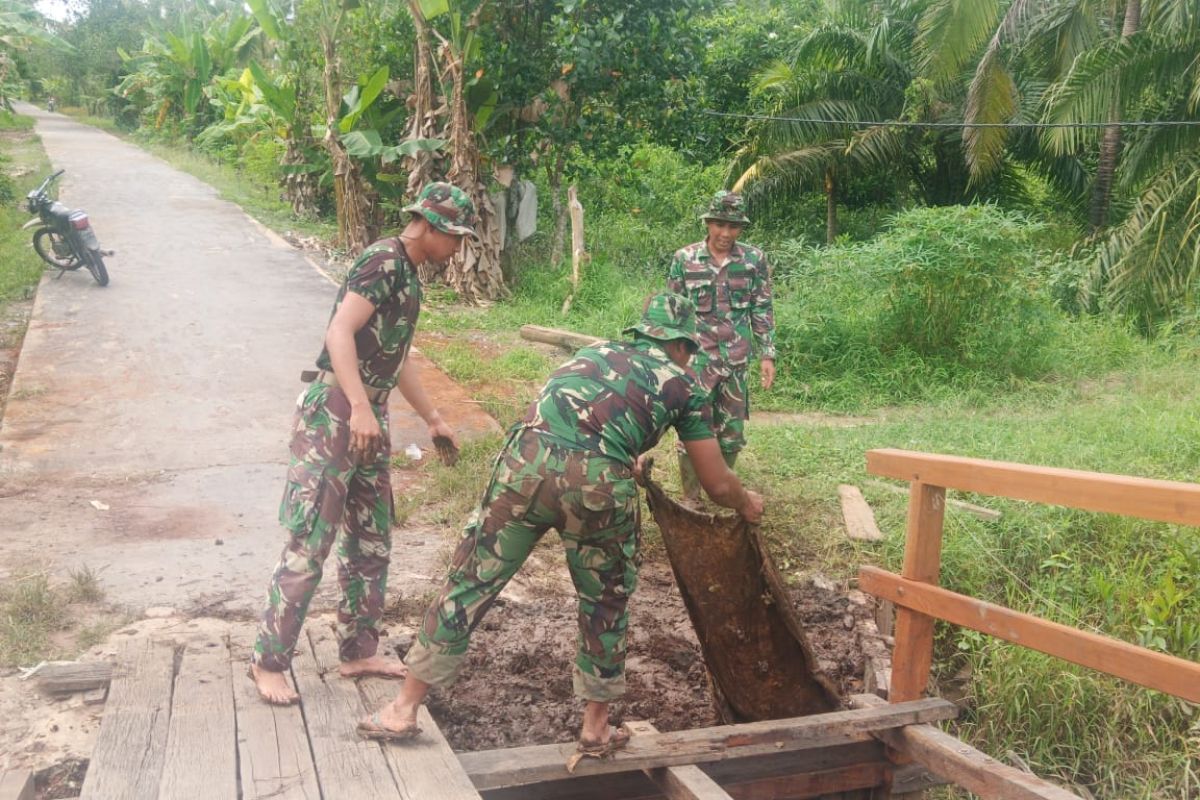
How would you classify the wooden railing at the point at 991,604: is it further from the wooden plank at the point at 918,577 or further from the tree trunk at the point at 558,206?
the tree trunk at the point at 558,206

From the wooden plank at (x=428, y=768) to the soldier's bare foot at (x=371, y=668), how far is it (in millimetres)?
250

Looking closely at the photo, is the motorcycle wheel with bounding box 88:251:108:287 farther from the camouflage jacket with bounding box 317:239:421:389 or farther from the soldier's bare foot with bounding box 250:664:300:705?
the soldier's bare foot with bounding box 250:664:300:705

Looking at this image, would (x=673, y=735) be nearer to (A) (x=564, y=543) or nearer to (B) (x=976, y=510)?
(A) (x=564, y=543)

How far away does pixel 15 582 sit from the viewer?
494 cm

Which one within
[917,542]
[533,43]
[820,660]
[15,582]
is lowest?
[820,660]

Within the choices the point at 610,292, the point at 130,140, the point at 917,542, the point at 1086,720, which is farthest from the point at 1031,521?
the point at 130,140

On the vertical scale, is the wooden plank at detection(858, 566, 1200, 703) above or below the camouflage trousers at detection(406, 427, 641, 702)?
below

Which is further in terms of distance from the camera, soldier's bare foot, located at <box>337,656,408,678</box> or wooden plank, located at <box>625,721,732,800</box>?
soldier's bare foot, located at <box>337,656,408,678</box>

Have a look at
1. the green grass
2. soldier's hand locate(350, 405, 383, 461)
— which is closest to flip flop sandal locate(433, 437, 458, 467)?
soldier's hand locate(350, 405, 383, 461)

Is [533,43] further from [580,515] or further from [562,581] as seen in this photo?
[580,515]

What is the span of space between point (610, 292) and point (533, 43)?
3014 millimetres

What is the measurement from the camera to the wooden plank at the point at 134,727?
2.97 metres

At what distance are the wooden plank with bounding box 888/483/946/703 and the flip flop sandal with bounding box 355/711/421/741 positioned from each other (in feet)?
6.53

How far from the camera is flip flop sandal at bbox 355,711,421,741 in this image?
3.32 metres
